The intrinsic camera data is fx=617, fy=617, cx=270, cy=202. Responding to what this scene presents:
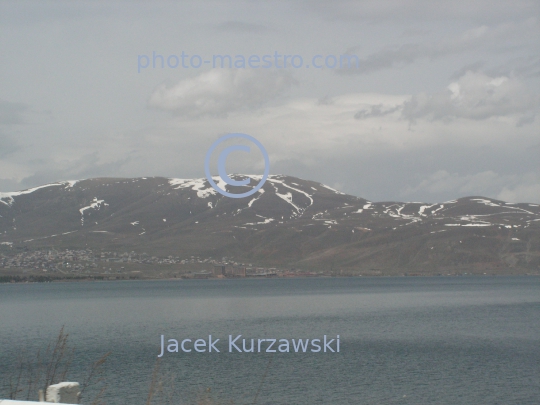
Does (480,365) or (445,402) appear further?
(480,365)

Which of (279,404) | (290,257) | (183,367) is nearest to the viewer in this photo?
(279,404)

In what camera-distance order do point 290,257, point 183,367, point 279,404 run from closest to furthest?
1. point 279,404
2. point 183,367
3. point 290,257

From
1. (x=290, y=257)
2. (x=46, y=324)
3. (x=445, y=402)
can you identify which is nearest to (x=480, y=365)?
(x=445, y=402)

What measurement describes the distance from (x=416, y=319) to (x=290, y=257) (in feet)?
440

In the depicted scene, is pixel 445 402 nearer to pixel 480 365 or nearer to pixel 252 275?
pixel 480 365

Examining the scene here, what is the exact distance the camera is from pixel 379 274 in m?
177

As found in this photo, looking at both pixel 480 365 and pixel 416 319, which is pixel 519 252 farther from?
pixel 480 365

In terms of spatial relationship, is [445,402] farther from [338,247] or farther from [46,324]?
[338,247]

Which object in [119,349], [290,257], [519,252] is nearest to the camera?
[119,349]

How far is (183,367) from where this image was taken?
109ft

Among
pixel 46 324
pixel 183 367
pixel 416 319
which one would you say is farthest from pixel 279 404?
pixel 46 324

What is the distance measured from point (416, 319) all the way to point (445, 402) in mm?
34016

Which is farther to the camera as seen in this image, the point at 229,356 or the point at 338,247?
the point at 338,247

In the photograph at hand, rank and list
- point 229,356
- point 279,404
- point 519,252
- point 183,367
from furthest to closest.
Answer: point 519,252
point 229,356
point 183,367
point 279,404
